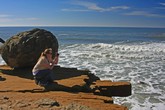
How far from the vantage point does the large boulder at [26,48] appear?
10.4m

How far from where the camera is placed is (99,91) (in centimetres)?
760

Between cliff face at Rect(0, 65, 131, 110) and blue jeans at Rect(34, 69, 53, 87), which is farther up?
blue jeans at Rect(34, 69, 53, 87)

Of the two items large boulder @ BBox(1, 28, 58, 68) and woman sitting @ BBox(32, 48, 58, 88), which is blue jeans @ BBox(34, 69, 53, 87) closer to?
woman sitting @ BBox(32, 48, 58, 88)

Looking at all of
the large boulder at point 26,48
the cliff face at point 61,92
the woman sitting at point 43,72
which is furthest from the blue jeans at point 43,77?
the large boulder at point 26,48

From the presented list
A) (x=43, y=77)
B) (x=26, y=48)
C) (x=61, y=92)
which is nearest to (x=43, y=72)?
(x=43, y=77)

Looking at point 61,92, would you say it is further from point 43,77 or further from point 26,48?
point 26,48

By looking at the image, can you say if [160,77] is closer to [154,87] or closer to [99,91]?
[154,87]

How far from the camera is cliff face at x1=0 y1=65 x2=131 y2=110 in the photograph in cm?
572

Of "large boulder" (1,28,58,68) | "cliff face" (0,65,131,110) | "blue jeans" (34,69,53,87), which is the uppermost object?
"large boulder" (1,28,58,68)

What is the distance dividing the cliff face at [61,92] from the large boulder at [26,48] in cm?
36

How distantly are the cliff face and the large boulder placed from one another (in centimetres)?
36

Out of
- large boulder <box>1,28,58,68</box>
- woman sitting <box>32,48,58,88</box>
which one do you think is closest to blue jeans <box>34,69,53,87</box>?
woman sitting <box>32,48,58,88</box>

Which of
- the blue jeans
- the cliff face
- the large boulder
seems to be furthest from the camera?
the large boulder

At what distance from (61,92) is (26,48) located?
392cm
